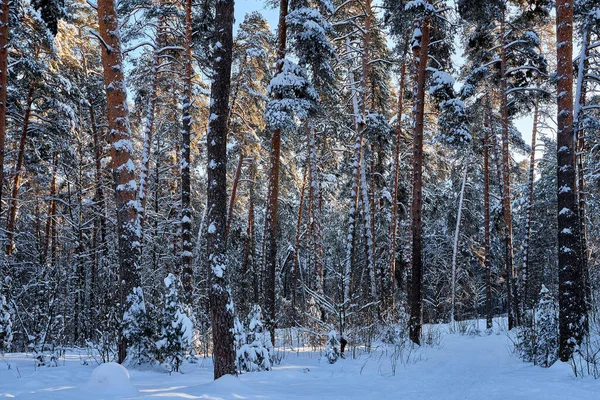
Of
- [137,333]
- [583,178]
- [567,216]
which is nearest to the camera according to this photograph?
[137,333]

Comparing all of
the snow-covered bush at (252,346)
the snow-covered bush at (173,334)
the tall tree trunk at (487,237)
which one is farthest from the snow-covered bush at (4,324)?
the tall tree trunk at (487,237)

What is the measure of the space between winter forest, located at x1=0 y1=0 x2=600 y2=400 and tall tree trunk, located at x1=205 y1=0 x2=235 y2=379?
1.1 inches

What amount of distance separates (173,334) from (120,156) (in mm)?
3245

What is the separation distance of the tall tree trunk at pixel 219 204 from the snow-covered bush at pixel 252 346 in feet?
2.31

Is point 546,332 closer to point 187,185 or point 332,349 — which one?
point 332,349

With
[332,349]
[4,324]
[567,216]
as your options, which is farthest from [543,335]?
[4,324]

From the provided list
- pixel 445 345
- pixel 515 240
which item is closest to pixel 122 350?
pixel 445 345

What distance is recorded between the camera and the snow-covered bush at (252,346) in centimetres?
660

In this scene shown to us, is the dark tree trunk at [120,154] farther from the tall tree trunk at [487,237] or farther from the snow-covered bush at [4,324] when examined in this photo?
the tall tree trunk at [487,237]

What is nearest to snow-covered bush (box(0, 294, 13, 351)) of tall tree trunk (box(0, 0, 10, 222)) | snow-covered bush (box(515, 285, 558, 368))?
tall tree trunk (box(0, 0, 10, 222))

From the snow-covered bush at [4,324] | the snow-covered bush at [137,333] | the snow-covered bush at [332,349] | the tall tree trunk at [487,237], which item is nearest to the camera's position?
the snow-covered bush at [137,333]

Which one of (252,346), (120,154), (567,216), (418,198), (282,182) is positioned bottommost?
(252,346)

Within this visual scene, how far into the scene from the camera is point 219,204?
19.2 feet

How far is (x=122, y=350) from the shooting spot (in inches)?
263
